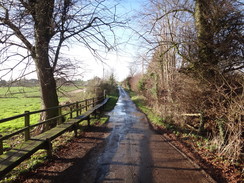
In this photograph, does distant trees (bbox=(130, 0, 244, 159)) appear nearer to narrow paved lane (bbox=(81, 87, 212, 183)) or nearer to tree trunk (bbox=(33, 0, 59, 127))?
narrow paved lane (bbox=(81, 87, 212, 183))

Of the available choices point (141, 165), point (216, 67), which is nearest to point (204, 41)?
point (216, 67)

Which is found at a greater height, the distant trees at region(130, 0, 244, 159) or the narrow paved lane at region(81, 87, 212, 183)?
the distant trees at region(130, 0, 244, 159)

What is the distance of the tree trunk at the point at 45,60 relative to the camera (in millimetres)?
5031

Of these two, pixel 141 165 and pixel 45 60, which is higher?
pixel 45 60

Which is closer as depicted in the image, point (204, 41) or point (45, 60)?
point (204, 41)

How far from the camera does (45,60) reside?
20.2 ft

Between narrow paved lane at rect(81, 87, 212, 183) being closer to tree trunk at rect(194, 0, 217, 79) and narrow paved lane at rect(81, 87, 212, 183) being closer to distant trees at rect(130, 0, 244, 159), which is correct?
distant trees at rect(130, 0, 244, 159)

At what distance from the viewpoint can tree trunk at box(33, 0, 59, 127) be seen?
503cm

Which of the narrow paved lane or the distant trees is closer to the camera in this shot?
the narrow paved lane

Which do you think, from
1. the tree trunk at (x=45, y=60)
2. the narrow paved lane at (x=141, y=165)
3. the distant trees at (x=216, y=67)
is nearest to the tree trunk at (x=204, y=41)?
the distant trees at (x=216, y=67)

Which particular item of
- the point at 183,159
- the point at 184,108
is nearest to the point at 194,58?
the point at 184,108

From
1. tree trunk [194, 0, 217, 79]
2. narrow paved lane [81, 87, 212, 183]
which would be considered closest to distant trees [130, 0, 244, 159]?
tree trunk [194, 0, 217, 79]

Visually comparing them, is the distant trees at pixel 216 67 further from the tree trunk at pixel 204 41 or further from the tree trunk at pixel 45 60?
the tree trunk at pixel 45 60

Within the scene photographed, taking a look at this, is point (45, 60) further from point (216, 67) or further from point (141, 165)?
point (216, 67)
